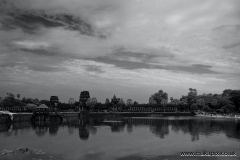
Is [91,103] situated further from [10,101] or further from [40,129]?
[40,129]

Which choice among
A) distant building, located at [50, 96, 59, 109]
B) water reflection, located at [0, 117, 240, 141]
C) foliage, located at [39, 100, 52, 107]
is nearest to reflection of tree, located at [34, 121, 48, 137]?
water reflection, located at [0, 117, 240, 141]

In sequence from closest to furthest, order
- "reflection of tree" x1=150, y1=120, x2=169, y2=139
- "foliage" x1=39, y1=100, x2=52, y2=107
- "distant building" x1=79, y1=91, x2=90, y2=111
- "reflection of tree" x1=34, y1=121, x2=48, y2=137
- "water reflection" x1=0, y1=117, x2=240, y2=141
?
"reflection of tree" x1=150, y1=120, x2=169, y2=139, "water reflection" x1=0, y1=117, x2=240, y2=141, "reflection of tree" x1=34, y1=121, x2=48, y2=137, "distant building" x1=79, y1=91, x2=90, y2=111, "foliage" x1=39, y1=100, x2=52, y2=107

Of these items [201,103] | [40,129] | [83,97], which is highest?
[83,97]

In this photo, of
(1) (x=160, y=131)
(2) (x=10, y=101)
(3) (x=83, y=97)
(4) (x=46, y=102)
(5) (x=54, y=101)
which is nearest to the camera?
(1) (x=160, y=131)

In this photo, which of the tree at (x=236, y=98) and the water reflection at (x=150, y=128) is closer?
the water reflection at (x=150, y=128)

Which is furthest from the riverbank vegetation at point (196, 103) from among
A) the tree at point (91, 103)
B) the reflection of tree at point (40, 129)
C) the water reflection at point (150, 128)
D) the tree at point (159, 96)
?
the reflection of tree at point (40, 129)

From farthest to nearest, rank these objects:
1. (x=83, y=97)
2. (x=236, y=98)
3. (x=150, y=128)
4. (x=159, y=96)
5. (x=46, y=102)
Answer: (x=159, y=96)
(x=83, y=97)
(x=46, y=102)
(x=236, y=98)
(x=150, y=128)

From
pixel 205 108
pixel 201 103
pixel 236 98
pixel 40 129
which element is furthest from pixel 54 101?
pixel 236 98

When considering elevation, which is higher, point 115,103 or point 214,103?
point 214,103

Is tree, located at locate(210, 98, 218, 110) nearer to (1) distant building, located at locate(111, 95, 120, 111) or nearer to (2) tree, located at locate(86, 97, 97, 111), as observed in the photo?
(1) distant building, located at locate(111, 95, 120, 111)

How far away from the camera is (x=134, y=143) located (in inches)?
1590

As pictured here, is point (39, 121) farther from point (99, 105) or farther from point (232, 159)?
point (232, 159)

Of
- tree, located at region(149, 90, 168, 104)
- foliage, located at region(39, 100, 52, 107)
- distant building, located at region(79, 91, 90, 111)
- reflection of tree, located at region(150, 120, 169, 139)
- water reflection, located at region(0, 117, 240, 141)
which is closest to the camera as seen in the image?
reflection of tree, located at region(150, 120, 169, 139)

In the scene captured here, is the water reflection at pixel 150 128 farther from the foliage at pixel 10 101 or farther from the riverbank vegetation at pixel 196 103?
the foliage at pixel 10 101
